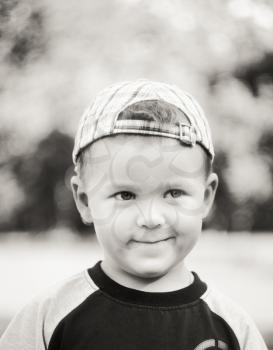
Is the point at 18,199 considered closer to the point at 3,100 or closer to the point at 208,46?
Result: the point at 3,100

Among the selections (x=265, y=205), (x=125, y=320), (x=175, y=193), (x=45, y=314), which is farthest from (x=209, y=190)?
(x=265, y=205)

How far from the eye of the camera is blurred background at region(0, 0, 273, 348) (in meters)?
1.90

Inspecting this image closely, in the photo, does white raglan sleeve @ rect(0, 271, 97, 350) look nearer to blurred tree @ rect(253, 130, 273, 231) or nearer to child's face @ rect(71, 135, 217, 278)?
child's face @ rect(71, 135, 217, 278)

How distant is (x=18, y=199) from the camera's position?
194 cm

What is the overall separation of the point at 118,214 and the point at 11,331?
37 cm

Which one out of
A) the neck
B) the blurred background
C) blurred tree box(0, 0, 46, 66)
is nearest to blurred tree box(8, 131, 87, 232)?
the blurred background

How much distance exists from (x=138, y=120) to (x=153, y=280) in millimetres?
336

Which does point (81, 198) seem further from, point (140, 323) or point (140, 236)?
point (140, 323)

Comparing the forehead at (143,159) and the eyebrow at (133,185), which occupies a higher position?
the forehead at (143,159)

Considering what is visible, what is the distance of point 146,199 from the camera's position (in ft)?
3.70

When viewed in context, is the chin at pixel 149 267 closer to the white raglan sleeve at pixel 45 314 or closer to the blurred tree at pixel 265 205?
the white raglan sleeve at pixel 45 314

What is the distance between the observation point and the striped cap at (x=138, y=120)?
113 centimetres

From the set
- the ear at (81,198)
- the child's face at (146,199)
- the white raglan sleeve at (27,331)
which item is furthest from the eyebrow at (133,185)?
the white raglan sleeve at (27,331)

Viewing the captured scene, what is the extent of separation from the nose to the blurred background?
82 cm
